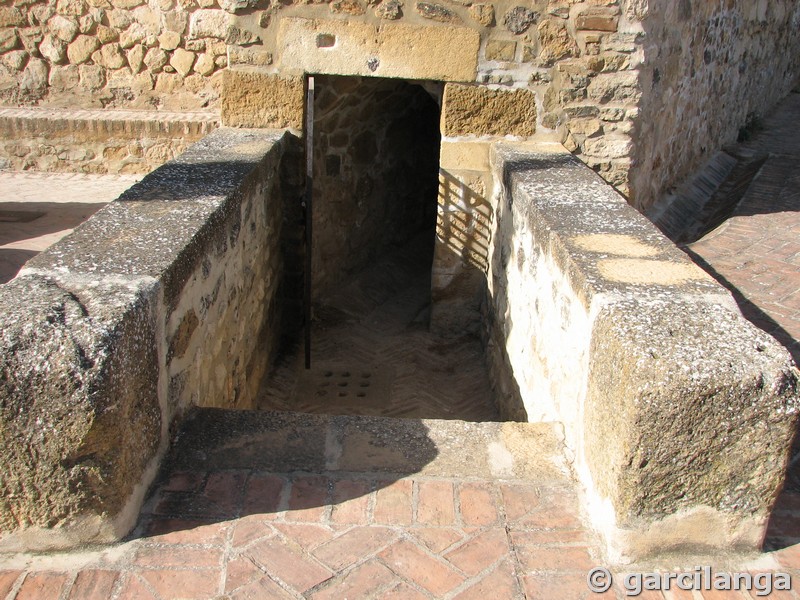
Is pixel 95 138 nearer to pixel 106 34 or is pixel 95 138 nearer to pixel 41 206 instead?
pixel 106 34

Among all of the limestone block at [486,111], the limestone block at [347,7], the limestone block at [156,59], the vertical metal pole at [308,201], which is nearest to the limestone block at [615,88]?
the limestone block at [486,111]

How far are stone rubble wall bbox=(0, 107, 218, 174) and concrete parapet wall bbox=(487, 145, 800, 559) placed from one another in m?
6.52

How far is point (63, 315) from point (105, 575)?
713mm

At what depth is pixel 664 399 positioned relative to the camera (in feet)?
6.62

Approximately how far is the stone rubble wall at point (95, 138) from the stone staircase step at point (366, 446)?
6198 mm

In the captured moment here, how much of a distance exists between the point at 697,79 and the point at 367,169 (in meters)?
3.00

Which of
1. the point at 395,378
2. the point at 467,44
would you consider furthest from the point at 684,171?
the point at 395,378

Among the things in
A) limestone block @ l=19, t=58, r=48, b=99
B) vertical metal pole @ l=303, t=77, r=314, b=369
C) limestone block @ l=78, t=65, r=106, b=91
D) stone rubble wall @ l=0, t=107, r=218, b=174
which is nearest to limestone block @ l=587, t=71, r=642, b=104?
vertical metal pole @ l=303, t=77, r=314, b=369

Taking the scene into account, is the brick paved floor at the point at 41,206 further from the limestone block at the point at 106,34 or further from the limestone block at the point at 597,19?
the limestone block at the point at 597,19

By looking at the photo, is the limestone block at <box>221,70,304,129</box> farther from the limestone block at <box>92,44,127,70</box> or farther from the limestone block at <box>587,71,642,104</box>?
the limestone block at <box>92,44,127,70</box>

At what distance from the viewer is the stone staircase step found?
2.57 metres

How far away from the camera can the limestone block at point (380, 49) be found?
15.1 feet

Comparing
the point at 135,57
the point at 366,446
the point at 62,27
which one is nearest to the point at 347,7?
the point at 366,446

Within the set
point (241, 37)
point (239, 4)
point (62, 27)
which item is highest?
point (239, 4)
